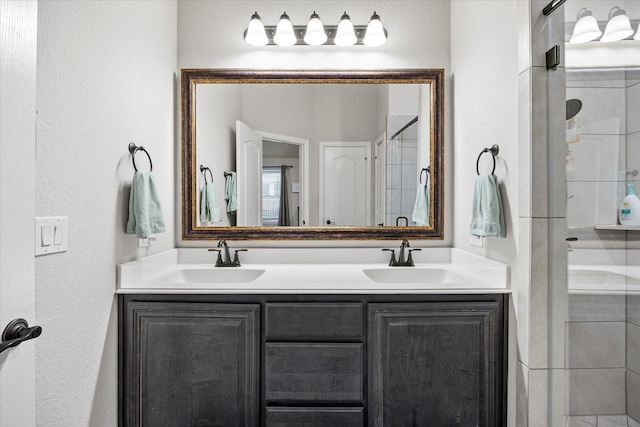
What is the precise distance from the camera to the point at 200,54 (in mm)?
2148

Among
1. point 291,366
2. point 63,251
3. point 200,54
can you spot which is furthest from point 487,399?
point 200,54

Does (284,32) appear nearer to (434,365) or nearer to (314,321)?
(314,321)

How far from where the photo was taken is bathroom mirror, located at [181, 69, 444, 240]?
2.15m

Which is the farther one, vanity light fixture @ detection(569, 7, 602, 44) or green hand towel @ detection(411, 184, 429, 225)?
green hand towel @ detection(411, 184, 429, 225)

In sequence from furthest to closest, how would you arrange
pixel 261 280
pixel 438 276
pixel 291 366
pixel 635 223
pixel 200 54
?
pixel 200 54, pixel 438 276, pixel 261 280, pixel 291 366, pixel 635 223

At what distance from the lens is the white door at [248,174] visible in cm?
215

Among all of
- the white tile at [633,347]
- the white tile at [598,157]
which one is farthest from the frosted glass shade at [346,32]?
the white tile at [633,347]

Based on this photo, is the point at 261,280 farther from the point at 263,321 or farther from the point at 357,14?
the point at 357,14

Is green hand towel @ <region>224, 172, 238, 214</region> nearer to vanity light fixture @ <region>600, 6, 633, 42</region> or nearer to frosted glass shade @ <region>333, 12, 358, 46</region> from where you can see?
frosted glass shade @ <region>333, 12, 358, 46</region>

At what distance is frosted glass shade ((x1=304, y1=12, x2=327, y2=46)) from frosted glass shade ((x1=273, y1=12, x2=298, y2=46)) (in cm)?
8

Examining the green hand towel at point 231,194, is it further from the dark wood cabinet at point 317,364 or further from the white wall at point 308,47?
the dark wood cabinet at point 317,364

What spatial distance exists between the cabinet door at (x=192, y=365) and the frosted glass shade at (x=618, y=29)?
4.92 ft

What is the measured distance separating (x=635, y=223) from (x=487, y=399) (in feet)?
3.01

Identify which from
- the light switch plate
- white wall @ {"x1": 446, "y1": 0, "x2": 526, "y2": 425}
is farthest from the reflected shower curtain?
the light switch plate
